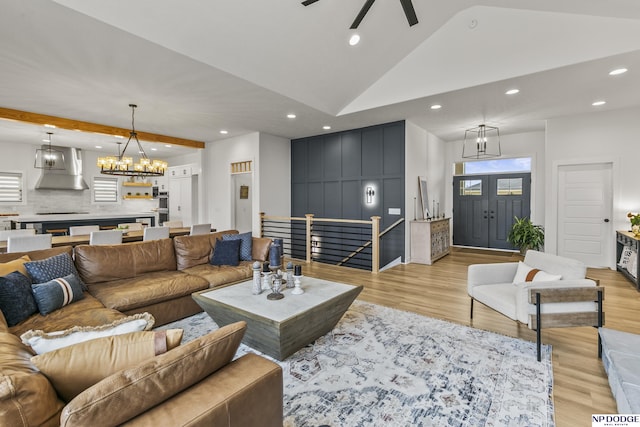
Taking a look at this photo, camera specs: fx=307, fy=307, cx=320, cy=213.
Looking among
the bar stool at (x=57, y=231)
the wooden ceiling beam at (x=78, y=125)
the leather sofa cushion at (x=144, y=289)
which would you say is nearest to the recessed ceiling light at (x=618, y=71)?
the leather sofa cushion at (x=144, y=289)

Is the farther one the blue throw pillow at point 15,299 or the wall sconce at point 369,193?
the wall sconce at point 369,193

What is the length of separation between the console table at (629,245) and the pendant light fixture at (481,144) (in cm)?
296

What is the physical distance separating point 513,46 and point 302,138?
16.2 ft

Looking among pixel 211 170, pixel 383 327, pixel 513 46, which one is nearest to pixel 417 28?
pixel 513 46

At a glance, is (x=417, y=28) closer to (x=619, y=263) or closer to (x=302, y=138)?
(x=302, y=138)

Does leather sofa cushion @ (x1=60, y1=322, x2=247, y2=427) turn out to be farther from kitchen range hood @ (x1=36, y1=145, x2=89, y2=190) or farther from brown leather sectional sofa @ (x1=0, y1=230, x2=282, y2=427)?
kitchen range hood @ (x1=36, y1=145, x2=89, y2=190)

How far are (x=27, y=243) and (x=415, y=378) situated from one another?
444cm

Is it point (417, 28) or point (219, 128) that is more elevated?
point (417, 28)

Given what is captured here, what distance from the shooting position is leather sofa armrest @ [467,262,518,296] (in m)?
3.29

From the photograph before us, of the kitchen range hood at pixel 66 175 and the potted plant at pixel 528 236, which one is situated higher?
the kitchen range hood at pixel 66 175

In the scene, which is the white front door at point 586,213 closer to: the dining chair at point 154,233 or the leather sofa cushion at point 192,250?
the leather sofa cushion at point 192,250

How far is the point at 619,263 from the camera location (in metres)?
5.28

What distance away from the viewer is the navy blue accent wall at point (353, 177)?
6414mm

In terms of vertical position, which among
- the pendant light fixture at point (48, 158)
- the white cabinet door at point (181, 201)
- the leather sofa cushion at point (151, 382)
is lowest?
the leather sofa cushion at point (151, 382)
